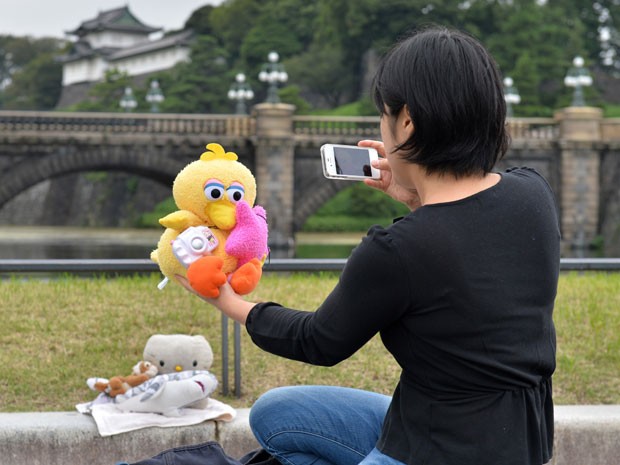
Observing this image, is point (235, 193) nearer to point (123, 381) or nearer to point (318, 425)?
point (318, 425)

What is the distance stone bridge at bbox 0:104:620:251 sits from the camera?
106 ft

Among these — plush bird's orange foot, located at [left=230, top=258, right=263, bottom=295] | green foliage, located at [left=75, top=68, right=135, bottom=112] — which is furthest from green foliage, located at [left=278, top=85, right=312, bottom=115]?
plush bird's orange foot, located at [left=230, top=258, right=263, bottom=295]

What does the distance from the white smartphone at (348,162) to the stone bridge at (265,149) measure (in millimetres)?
29553

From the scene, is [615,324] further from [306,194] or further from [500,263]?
[306,194]

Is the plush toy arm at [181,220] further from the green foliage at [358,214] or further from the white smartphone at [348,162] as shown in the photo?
the green foliage at [358,214]

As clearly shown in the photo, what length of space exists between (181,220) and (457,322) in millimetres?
800

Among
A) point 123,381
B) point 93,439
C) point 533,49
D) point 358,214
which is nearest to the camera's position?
point 93,439

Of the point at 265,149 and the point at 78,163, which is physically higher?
the point at 265,149

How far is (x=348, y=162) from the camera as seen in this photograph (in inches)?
99.1

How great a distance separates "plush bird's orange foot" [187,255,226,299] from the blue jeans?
361mm

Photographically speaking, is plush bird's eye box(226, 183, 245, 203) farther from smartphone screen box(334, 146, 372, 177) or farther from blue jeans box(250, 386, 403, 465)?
blue jeans box(250, 386, 403, 465)

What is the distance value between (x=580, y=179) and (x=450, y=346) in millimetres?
32468

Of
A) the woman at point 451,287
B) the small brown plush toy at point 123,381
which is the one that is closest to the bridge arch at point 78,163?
the small brown plush toy at point 123,381

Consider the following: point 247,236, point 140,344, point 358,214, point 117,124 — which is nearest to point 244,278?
point 247,236
